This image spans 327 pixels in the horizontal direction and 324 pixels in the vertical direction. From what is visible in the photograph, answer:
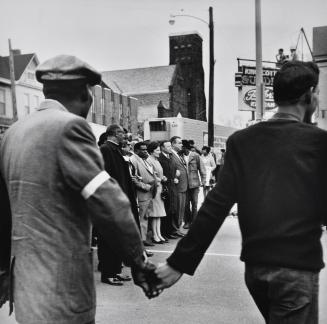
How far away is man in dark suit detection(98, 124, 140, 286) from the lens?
6715mm

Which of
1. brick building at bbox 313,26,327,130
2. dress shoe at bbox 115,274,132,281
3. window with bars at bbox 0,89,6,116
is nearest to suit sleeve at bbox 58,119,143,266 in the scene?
dress shoe at bbox 115,274,132,281

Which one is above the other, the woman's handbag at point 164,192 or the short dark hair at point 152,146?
the short dark hair at point 152,146

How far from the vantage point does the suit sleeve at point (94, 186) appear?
2.31 meters

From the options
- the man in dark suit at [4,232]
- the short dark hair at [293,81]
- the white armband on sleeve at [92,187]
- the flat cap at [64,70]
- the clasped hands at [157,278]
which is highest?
the flat cap at [64,70]

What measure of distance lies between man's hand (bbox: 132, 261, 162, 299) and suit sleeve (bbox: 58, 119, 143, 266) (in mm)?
230

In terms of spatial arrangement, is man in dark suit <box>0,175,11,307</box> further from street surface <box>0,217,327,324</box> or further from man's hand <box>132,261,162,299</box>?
street surface <box>0,217,327,324</box>

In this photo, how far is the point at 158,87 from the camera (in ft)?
229

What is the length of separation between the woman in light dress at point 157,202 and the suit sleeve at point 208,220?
Answer: 7.44 m

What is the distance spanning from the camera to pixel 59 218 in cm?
235

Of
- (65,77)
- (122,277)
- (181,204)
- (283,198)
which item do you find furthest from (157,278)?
(181,204)

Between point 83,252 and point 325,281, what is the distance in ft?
16.6

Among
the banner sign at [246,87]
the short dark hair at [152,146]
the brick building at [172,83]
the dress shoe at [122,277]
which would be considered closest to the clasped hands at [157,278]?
the dress shoe at [122,277]

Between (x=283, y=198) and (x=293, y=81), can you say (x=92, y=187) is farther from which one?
(x=293, y=81)

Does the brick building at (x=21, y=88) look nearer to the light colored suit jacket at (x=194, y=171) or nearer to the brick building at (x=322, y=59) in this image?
the brick building at (x=322, y=59)
